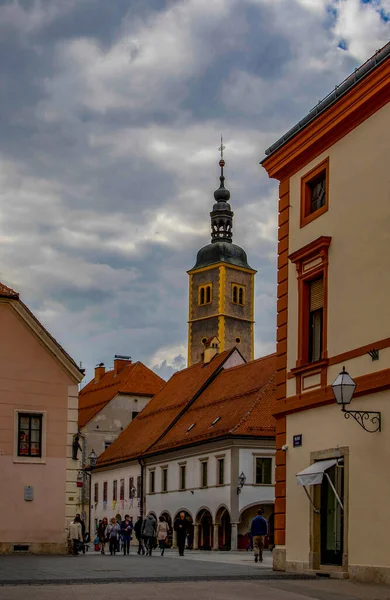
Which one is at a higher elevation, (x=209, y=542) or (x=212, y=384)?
(x=212, y=384)

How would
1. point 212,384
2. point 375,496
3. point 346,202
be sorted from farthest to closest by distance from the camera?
point 212,384 → point 346,202 → point 375,496

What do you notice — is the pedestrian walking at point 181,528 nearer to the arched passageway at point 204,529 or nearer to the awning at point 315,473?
the awning at point 315,473

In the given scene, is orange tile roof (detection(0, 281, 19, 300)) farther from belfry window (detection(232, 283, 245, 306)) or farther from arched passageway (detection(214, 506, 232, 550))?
belfry window (detection(232, 283, 245, 306))

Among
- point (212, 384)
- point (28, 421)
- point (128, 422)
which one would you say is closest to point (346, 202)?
point (28, 421)

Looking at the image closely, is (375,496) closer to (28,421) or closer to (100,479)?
(28,421)

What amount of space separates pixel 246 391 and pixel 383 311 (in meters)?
41.6

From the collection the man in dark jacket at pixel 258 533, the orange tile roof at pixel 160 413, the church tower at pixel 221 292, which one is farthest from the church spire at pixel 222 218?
the man in dark jacket at pixel 258 533

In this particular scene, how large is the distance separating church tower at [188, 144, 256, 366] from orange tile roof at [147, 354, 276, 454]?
2747 inches

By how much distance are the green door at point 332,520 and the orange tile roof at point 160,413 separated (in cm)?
4730

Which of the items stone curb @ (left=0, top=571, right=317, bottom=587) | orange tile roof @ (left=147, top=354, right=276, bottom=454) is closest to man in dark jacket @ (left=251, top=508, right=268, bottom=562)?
stone curb @ (left=0, top=571, right=317, bottom=587)

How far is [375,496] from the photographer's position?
19.3 metres

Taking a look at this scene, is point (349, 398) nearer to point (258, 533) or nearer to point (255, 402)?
point (258, 533)

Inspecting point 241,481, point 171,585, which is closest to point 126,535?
point 241,481

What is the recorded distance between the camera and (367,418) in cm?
1967
